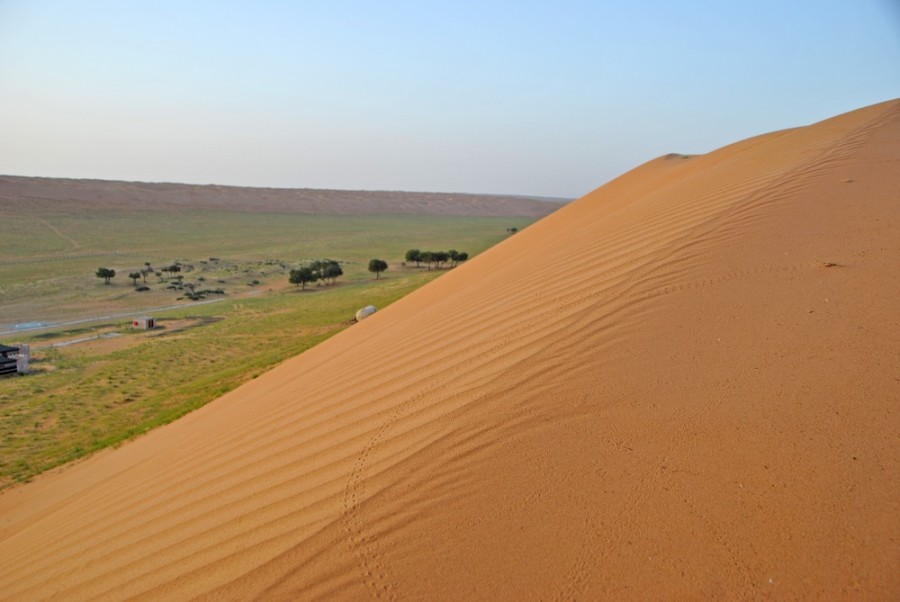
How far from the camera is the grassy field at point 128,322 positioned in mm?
9773

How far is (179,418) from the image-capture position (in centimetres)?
822

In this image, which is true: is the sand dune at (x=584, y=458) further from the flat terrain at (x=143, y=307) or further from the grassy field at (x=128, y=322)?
the flat terrain at (x=143, y=307)

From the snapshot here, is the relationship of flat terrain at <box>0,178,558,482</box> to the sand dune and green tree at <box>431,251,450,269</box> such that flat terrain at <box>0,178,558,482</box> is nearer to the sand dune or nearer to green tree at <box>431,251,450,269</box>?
green tree at <box>431,251,450,269</box>

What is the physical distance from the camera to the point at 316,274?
32.7 meters

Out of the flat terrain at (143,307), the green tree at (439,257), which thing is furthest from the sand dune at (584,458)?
the green tree at (439,257)

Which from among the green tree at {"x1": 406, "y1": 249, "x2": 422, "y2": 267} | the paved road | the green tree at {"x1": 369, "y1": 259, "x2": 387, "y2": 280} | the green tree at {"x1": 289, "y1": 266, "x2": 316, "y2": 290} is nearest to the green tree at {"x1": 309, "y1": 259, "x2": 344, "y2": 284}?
the green tree at {"x1": 289, "y1": 266, "x2": 316, "y2": 290}

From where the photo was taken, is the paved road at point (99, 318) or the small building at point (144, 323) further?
the paved road at point (99, 318)

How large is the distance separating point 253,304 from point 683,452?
23.7 m

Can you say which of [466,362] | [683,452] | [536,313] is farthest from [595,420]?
[536,313]

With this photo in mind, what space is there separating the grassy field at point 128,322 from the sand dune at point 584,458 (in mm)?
4515

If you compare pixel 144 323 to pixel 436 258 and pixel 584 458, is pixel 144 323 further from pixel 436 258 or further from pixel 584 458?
pixel 436 258

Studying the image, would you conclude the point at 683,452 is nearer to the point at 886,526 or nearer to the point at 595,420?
the point at 595,420

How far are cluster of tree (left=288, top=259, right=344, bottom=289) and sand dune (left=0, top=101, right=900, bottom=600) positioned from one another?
26.4 metres

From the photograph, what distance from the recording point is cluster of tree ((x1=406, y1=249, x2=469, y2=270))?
38719 mm
